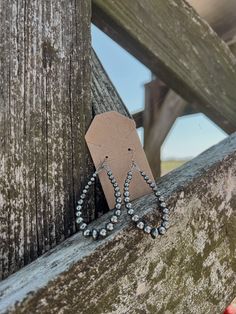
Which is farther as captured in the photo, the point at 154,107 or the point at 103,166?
the point at 154,107

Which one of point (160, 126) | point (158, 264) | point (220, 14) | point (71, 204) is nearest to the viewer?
point (158, 264)

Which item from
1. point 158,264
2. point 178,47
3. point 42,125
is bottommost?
point 158,264

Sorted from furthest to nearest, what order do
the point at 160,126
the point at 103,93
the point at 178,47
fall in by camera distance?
the point at 160,126 → the point at 178,47 → the point at 103,93

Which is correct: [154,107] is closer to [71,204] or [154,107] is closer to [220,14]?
[220,14]

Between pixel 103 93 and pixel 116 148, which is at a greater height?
pixel 103 93

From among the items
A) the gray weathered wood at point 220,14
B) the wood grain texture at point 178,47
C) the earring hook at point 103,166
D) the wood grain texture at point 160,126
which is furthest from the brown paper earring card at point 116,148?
the wood grain texture at point 160,126

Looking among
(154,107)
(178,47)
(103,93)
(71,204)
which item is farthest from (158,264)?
(154,107)

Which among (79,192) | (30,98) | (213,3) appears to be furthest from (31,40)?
(213,3)
